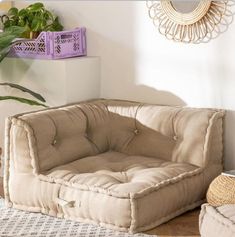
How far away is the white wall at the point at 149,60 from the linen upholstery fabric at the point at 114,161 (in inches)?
5.8

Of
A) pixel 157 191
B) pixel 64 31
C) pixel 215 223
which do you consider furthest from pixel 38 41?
pixel 215 223

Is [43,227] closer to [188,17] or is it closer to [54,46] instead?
[54,46]

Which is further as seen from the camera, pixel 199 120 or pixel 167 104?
pixel 167 104

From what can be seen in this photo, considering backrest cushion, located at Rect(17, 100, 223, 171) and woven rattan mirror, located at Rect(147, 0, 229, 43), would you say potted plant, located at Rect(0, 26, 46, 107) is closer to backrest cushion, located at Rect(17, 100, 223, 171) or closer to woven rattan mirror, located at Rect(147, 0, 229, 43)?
backrest cushion, located at Rect(17, 100, 223, 171)

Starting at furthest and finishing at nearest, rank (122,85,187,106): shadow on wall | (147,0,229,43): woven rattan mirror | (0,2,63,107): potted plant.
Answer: (0,2,63,107): potted plant → (122,85,187,106): shadow on wall → (147,0,229,43): woven rattan mirror

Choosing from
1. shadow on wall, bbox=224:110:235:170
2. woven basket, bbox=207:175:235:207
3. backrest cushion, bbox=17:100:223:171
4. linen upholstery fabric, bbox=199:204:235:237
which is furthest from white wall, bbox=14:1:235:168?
linen upholstery fabric, bbox=199:204:235:237

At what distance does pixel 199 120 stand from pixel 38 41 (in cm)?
117

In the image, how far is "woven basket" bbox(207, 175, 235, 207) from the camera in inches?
124

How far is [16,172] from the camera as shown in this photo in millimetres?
3533

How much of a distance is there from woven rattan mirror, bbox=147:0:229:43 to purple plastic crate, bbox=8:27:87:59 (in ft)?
1.76


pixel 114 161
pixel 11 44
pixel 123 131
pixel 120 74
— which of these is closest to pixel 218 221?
pixel 114 161

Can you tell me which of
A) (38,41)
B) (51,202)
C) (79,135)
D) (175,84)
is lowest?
(51,202)

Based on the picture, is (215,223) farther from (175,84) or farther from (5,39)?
(5,39)

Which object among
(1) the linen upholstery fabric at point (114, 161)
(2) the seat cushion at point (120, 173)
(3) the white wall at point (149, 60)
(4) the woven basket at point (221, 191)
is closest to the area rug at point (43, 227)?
(1) the linen upholstery fabric at point (114, 161)
